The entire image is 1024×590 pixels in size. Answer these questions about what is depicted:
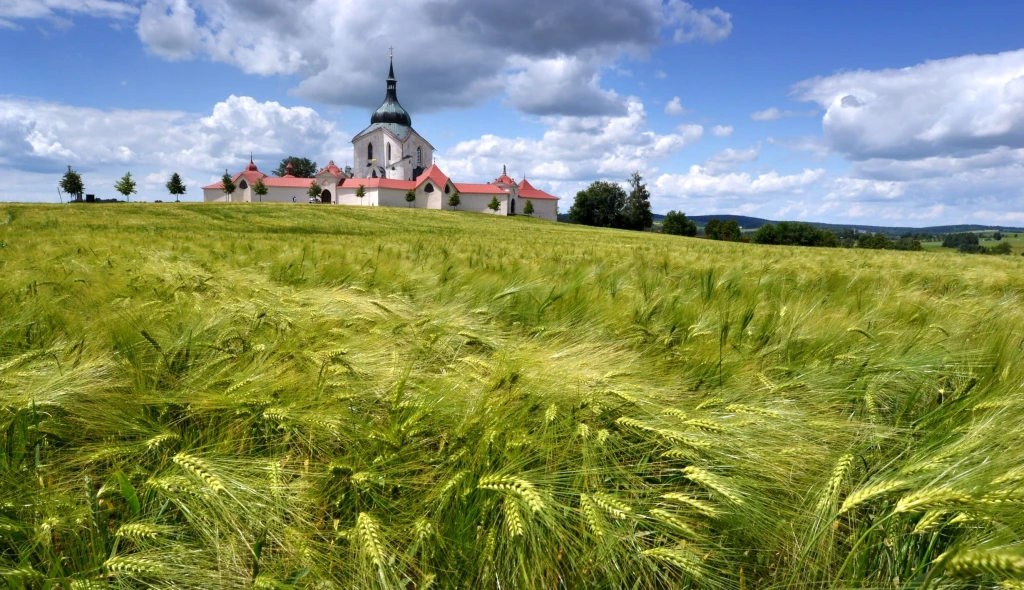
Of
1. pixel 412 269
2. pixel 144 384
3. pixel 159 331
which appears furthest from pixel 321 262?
pixel 144 384

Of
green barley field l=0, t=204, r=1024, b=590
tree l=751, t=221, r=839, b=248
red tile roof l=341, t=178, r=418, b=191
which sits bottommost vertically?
green barley field l=0, t=204, r=1024, b=590

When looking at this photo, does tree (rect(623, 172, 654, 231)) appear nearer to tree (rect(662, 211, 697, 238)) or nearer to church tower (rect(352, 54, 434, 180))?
tree (rect(662, 211, 697, 238))

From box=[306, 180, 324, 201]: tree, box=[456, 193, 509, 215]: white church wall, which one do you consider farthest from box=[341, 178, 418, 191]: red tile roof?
box=[456, 193, 509, 215]: white church wall

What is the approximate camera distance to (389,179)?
67.9 meters

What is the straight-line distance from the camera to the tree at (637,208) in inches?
2987

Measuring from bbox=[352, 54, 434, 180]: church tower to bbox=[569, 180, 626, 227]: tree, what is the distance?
1022 inches

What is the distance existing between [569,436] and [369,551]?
0.55 metres

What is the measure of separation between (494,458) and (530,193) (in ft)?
263

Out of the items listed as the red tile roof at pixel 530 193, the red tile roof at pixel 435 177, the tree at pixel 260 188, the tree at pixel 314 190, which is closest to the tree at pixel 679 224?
the red tile roof at pixel 530 193

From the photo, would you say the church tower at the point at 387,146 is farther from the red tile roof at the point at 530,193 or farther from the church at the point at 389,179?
the red tile roof at the point at 530,193

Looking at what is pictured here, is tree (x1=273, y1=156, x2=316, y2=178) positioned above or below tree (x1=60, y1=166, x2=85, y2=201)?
above

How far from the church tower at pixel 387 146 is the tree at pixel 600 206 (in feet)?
85.2

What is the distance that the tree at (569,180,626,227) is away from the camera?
254 feet

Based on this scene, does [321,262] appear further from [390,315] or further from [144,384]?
[144,384]
